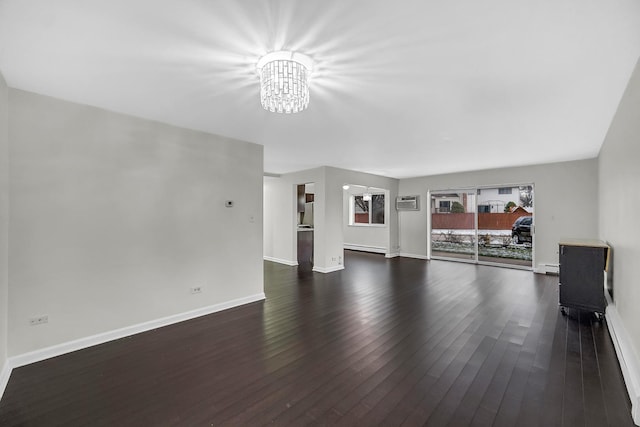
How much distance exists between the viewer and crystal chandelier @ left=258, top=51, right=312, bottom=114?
1.90m

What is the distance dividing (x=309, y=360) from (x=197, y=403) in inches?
36.8

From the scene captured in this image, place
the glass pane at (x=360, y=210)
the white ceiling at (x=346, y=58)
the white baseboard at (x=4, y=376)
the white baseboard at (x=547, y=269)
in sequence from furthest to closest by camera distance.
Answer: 1. the glass pane at (x=360, y=210)
2. the white baseboard at (x=547, y=269)
3. the white baseboard at (x=4, y=376)
4. the white ceiling at (x=346, y=58)

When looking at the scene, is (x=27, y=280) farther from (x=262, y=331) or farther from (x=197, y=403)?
(x=262, y=331)

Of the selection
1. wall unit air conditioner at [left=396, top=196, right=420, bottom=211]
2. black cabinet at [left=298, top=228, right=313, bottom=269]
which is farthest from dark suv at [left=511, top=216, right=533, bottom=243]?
black cabinet at [left=298, top=228, right=313, bottom=269]

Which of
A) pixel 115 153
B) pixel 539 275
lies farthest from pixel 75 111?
pixel 539 275

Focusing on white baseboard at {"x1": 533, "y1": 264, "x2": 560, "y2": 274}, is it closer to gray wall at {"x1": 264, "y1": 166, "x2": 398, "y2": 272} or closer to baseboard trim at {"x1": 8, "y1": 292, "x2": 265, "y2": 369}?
gray wall at {"x1": 264, "y1": 166, "x2": 398, "y2": 272}

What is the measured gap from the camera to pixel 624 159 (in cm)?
262

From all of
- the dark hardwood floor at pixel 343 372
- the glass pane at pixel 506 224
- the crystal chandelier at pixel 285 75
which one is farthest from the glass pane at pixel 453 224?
the crystal chandelier at pixel 285 75

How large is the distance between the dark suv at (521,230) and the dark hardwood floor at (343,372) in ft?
11.8

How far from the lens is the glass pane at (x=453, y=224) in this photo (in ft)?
24.3

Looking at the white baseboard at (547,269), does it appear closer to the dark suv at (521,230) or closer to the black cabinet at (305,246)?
the dark suv at (521,230)

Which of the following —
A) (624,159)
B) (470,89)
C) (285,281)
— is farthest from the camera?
(285,281)

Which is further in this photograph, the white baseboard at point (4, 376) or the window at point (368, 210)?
the window at point (368, 210)

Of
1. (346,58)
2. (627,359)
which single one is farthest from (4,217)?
(627,359)
